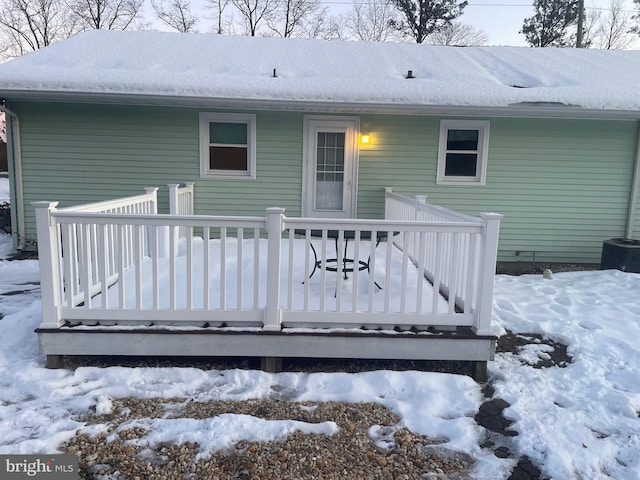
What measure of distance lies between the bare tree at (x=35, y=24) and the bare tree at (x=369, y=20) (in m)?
13.1

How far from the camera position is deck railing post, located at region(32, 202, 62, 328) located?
10.7 feet

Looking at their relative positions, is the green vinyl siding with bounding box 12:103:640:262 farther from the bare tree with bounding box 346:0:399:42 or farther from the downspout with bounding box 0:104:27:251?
the bare tree with bounding box 346:0:399:42

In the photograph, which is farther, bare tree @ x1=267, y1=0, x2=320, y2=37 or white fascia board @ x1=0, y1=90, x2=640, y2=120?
bare tree @ x1=267, y1=0, x2=320, y2=37

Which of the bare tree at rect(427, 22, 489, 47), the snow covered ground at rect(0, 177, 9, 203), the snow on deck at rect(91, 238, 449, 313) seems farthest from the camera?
the bare tree at rect(427, 22, 489, 47)

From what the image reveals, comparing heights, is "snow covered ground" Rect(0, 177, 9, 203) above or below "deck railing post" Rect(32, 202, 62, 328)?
below

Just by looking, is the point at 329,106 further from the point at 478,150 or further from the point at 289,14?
the point at 289,14

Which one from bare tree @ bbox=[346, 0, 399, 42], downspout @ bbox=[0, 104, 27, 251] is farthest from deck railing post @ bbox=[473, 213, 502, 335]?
bare tree @ bbox=[346, 0, 399, 42]

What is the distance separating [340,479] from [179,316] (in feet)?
5.62

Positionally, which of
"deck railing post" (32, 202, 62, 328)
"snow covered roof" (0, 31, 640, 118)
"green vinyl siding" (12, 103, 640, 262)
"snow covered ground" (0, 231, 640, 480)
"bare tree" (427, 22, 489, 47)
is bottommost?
"snow covered ground" (0, 231, 640, 480)

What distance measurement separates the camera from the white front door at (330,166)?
7398mm

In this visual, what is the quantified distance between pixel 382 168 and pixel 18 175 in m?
5.87

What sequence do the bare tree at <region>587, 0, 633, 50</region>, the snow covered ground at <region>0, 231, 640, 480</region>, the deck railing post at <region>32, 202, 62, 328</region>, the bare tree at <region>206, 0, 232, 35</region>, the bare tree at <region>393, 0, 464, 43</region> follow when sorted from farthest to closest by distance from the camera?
the bare tree at <region>206, 0, 232, 35</region> → the bare tree at <region>587, 0, 633, 50</region> → the bare tree at <region>393, 0, 464, 43</region> → the deck railing post at <region>32, 202, 62, 328</region> → the snow covered ground at <region>0, 231, 640, 480</region>

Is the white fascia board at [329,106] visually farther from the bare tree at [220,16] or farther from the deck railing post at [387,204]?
the bare tree at [220,16]

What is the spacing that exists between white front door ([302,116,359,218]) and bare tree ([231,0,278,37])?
642 inches
